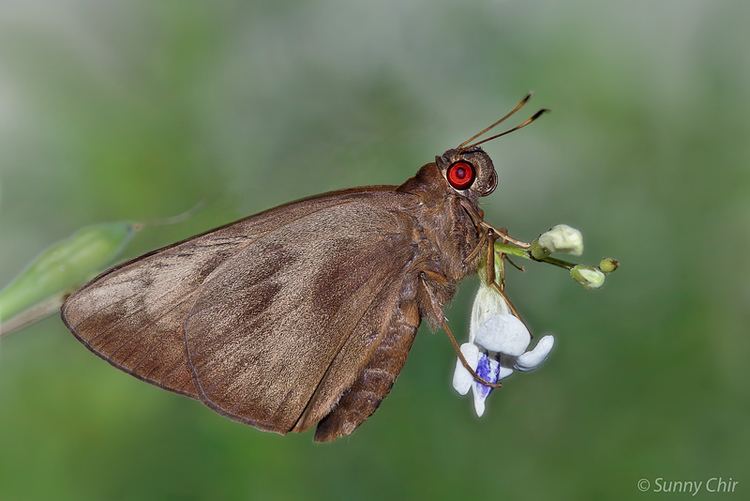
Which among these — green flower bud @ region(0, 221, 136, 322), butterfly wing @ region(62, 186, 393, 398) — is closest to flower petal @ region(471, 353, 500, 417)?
butterfly wing @ region(62, 186, 393, 398)

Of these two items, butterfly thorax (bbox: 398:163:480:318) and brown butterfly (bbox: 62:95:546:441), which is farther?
butterfly thorax (bbox: 398:163:480:318)

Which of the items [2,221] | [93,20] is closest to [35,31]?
[93,20]

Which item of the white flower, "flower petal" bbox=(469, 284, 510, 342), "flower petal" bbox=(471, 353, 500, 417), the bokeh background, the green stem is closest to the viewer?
the white flower

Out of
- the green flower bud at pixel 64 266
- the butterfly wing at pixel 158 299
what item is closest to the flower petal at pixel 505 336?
the butterfly wing at pixel 158 299

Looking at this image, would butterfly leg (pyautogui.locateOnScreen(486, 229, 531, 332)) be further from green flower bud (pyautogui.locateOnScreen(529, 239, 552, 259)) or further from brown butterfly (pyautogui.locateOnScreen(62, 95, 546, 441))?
green flower bud (pyautogui.locateOnScreen(529, 239, 552, 259))

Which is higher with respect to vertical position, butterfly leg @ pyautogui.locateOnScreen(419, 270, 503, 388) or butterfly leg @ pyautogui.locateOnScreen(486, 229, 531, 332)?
butterfly leg @ pyautogui.locateOnScreen(486, 229, 531, 332)

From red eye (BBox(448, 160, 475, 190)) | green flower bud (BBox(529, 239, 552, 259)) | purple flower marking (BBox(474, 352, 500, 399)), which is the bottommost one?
purple flower marking (BBox(474, 352, 500, 399))

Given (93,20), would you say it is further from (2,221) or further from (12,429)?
(12,429)

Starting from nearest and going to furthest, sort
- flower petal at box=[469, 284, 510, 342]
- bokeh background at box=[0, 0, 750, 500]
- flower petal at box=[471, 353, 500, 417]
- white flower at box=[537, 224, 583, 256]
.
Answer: white flower at box=[537, 224, 583, 256] → flower petal at box=[471, 353, 500, 417] → flower petal at box=[469, 284, 510, 342] → bokeh background at box=[0, 0, 750, 500]
